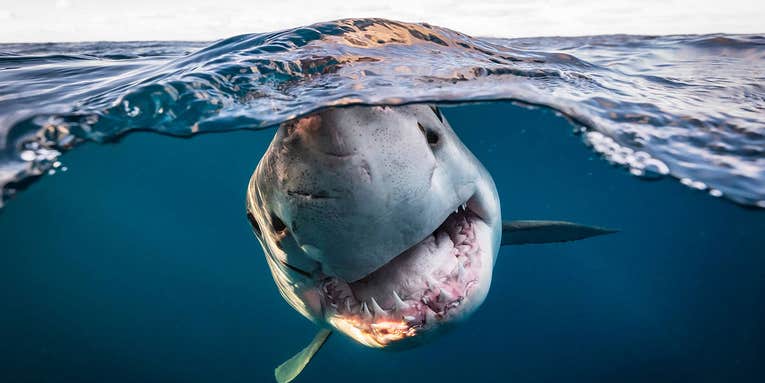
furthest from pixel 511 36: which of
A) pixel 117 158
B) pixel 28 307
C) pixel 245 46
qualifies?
pixel 28 307

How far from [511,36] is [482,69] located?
4057 millimetres

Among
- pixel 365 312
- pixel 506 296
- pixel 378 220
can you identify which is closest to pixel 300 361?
pixel 365 312

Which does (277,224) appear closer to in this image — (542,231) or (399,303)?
(399,303)

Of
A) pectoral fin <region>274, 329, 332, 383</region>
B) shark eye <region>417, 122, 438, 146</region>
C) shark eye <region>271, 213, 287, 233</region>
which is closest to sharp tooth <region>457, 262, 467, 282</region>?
shark eye <region>417, 122, 438, 146</region>

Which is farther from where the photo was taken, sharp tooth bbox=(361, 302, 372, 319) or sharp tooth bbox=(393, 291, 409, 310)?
sharp tooth bbox=(361, 302, 372, 319)

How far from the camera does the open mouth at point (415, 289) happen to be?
2.00 m

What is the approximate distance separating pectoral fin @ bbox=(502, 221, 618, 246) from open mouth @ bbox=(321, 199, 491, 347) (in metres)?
1.70

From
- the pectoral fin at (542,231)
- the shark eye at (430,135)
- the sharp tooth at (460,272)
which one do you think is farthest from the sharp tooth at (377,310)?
the pectoral fin at (542,231)

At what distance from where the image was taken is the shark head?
1637 millimetres

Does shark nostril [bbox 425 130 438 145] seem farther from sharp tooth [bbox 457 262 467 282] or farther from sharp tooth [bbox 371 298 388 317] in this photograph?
sharp tooth [bbox 371 298 388 317]

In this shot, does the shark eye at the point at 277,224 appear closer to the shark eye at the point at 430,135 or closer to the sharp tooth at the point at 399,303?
the sharp tooth at the point at 399,303

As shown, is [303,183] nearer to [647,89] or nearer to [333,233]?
[333,233]

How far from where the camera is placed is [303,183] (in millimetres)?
1672

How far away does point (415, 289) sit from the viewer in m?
2.00
